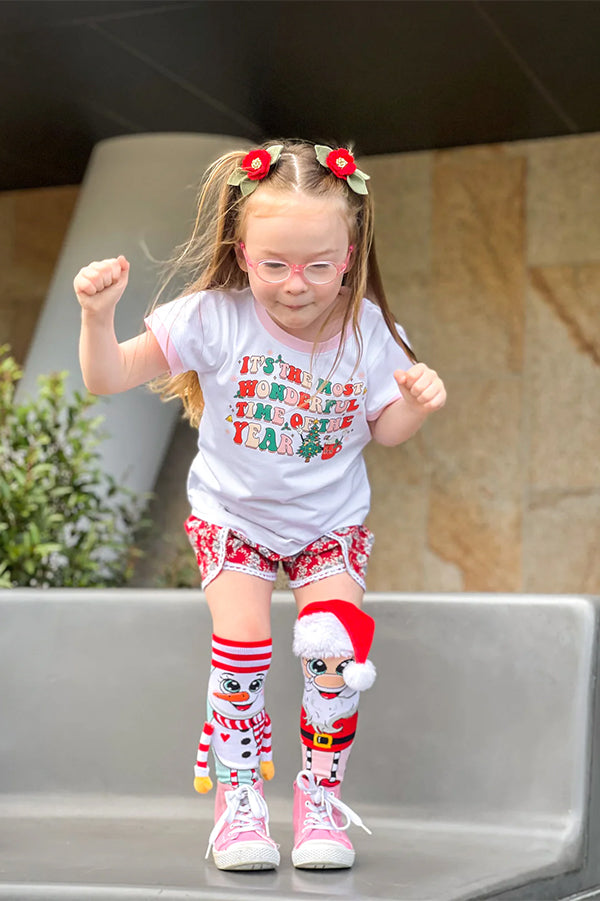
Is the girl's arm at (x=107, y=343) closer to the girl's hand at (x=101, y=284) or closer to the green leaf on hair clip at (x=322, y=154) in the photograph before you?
the girl's hand at (x=101, y=284)

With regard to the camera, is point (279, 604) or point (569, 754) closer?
point (569, 754)

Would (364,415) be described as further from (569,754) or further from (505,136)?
(505,136)

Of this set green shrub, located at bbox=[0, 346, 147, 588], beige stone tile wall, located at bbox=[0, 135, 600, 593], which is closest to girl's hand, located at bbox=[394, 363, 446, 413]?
green shrub, located at bbox=[0, 346, 147, 588]

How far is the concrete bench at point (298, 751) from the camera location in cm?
129

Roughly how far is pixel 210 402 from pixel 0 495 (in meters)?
1.16

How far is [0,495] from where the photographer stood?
7.80 feet

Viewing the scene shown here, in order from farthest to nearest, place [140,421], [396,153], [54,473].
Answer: [396,153], [140,421], [54,473]

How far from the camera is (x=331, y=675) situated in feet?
4.34

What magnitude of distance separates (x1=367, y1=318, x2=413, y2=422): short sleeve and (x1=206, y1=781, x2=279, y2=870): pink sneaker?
47 centimetres

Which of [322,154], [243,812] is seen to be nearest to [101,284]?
[322,154]

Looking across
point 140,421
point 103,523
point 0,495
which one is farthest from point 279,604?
point 140,421

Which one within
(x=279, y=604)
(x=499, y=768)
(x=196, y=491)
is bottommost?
(x=499, y=768)

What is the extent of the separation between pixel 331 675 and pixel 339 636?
2.0 inches

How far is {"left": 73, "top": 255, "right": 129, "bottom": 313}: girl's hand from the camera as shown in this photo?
1.20 m
